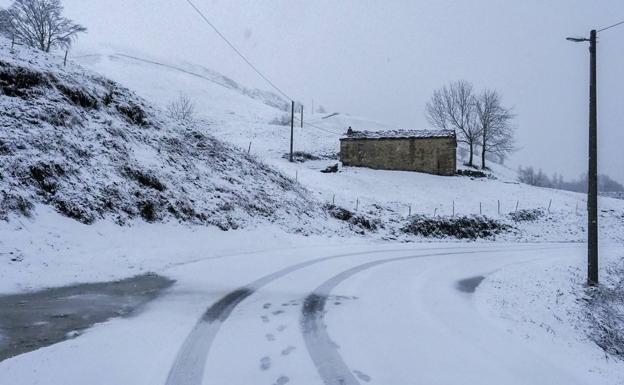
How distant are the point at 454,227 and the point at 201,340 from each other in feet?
77.7

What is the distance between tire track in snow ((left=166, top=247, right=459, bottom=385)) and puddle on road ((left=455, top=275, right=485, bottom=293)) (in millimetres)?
5032

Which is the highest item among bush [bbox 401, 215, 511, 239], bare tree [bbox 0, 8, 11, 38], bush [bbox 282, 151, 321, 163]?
bare tree [bbox 0, 8, 11, 38]

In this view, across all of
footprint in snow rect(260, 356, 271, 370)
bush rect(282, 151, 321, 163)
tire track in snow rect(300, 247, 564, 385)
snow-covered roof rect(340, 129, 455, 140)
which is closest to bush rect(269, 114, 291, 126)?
bush rect(282, 151, 321, 163)

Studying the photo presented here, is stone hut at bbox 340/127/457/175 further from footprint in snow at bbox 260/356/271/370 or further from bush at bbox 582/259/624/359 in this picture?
footprint in snow at bbox 260/356/271/370

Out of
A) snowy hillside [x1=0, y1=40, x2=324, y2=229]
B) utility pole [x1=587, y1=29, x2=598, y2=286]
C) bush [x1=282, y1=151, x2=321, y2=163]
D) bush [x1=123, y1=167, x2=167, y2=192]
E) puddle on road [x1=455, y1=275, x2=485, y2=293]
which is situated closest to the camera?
puddle on road [x1=455, y1=275, x2=485, y2=293]

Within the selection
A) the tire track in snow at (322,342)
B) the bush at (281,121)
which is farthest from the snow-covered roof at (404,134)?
the tire track in snow at (322,342)

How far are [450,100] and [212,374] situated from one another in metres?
66.0

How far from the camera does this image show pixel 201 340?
566cm

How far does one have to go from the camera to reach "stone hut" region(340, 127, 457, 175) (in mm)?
45312

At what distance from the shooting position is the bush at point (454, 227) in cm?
2553

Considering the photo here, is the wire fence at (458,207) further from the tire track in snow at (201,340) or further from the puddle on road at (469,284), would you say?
the tire track in snow at (201,340)

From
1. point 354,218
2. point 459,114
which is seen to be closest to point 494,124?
point 459,114

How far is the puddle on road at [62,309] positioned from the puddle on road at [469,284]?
7.17 metres

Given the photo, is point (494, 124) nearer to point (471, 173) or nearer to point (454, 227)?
point (471, 173)
